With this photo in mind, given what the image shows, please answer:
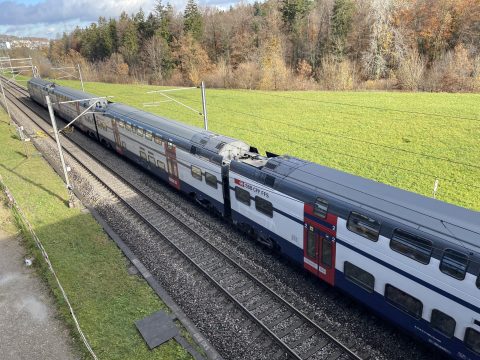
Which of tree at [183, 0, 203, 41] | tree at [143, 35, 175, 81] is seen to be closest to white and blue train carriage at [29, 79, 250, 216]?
tree at [143, 35, 175, 81]

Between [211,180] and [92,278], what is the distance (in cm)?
729

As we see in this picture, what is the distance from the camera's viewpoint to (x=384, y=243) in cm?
1097

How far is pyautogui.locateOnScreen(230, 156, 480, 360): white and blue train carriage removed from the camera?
9508 mm

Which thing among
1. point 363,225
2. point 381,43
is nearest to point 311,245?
point 363,225

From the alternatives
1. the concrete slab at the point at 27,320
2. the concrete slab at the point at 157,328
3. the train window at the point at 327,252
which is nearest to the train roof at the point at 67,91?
the concrete slab at the point at 27,320

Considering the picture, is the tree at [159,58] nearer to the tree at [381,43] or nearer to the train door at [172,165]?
the tree at [381,43]

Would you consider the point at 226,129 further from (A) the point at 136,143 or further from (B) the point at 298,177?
(B) the point at 298,177

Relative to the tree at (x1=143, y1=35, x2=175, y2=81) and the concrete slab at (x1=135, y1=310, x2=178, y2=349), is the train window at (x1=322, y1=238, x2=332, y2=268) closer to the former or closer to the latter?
the concrete slab at (x1=135, y1=310, x2=178, y2=349)

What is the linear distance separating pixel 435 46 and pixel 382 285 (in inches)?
2359

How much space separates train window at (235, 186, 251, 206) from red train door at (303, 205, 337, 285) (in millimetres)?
3728

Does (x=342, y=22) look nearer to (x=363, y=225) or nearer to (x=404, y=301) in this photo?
(x=363, y=225)

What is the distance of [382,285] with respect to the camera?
11453mm

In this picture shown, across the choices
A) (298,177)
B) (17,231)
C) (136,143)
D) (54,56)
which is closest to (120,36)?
(54,56)

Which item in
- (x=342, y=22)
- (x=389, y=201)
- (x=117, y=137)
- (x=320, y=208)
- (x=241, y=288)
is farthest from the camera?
(x=342, y=22)
